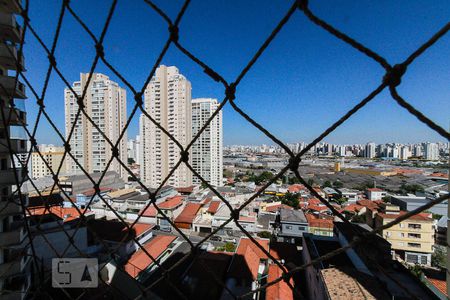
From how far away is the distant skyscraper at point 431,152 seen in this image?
25.7 meters

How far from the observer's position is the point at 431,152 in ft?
85.1

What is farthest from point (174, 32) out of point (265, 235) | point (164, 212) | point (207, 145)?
point (207, 145)

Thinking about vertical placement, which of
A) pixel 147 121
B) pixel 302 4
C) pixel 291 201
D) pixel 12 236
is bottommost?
pixel 291 201

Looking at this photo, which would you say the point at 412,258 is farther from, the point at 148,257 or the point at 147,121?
the point at 147,121

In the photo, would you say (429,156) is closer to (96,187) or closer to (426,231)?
(426,231)

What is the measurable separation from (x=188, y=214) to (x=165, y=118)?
6.71 meters

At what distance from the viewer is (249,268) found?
12.6 feet

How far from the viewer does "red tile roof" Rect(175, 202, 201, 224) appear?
7695 millimetres

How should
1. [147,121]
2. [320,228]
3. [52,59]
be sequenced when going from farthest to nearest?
[147,121], [320,228], [52,59]

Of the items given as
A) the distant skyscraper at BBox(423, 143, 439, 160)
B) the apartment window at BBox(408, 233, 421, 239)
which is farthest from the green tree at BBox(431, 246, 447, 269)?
the distant skyscraper at BBox(423, 143, 439, 160)

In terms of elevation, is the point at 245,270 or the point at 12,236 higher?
the point at 12,236

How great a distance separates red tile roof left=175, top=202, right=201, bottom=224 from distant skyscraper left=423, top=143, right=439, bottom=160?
2993 centimetres

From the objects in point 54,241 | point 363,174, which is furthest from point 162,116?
point 363,174

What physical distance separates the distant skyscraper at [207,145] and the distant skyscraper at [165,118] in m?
1.50
